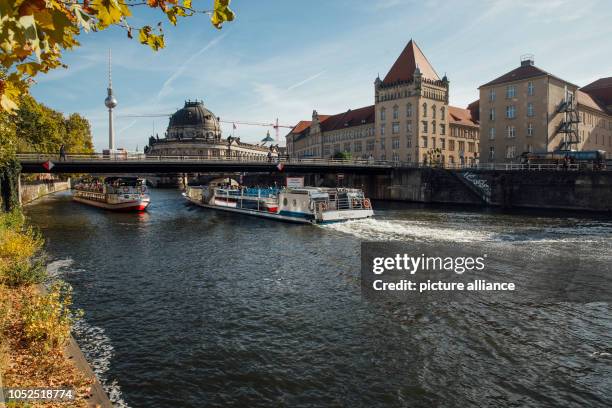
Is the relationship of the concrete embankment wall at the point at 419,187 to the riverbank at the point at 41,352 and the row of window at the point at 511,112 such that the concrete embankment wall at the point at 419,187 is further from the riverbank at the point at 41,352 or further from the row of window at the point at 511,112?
the riverbank at the point at 41,352

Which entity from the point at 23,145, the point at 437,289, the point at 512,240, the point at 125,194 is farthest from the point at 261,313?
the point at 23,145

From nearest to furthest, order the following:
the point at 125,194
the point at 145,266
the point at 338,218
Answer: the point at 145,266 → the point at 338,218 → the point at 125,194

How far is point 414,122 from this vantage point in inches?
3922

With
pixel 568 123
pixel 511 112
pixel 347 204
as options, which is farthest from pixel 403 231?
pixel 568 123

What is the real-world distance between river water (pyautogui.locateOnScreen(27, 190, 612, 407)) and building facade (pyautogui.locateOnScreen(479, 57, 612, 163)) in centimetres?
5401

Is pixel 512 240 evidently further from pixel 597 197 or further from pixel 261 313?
pixel 597 197

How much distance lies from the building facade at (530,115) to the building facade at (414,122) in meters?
13.9

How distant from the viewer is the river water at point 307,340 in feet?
37.2

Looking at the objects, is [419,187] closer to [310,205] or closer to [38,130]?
[310,205]

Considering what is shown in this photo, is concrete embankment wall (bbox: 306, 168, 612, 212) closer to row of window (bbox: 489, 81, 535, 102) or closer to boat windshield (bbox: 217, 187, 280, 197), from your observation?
row of window (bbox: 489, 81, 535, 102)

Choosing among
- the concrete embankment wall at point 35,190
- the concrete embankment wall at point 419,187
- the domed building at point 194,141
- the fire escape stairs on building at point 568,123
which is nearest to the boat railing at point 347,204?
the concrete embankment wall at point 419,187

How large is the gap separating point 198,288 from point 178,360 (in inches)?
308

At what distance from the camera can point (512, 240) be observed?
3278cm

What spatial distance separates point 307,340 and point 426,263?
1354 cm
